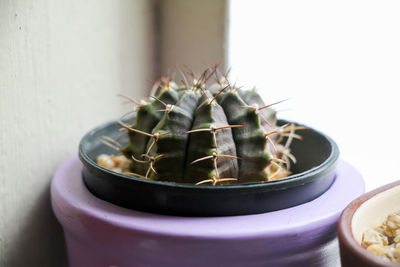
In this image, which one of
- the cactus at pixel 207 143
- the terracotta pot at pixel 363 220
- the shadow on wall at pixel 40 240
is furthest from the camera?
the shadow on wall at pixel 40 240

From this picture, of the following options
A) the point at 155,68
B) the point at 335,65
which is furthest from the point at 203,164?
the point at 155,68

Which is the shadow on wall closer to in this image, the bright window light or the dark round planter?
the dark round planter

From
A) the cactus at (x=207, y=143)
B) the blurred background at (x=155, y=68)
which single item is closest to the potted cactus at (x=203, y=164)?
the cactus at (x=207, y=143)

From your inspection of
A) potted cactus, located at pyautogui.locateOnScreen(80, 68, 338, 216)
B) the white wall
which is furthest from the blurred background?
potted cactus, located at pyautogui.locateOnScreen(80, 68, 338, 216)

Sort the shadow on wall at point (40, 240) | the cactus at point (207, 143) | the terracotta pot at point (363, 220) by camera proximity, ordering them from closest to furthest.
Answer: the terracotta pot at point (363, 220), the cactus at point (207, 143), the shadow on wall at point (40, 240)

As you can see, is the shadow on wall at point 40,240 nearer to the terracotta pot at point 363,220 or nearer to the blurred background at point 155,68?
the blurred background at point 155,68

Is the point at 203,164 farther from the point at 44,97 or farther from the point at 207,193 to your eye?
the point at 44,97
